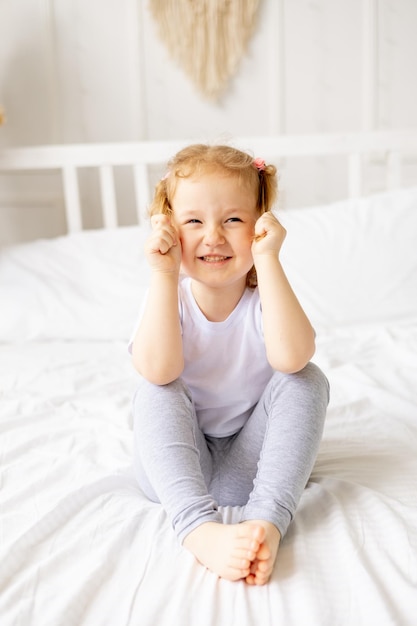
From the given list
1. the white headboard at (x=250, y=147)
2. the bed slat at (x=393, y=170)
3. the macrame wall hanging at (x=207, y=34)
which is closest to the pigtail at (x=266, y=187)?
the white headboard at (x=250, y=147)

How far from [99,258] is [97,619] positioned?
127 cm

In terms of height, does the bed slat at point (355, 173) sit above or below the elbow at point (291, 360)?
above

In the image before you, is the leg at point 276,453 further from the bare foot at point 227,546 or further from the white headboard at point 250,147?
the white headboard at point 250,147

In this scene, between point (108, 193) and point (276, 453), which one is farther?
point (108, 193)

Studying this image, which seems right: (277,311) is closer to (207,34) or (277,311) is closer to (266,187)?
(266,187)

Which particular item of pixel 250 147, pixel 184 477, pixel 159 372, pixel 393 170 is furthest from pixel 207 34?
pixel 184 477

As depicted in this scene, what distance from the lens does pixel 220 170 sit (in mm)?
949

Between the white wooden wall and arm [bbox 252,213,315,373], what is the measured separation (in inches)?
52.0

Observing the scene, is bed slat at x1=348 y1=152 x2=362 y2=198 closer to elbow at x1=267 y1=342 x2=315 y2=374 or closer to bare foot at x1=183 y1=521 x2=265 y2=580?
elbow at x1=267 y1=342 x2=315 y2=374

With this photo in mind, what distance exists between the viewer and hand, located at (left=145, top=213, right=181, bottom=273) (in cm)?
93

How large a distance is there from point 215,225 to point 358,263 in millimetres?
895

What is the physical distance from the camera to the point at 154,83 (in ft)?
7.61

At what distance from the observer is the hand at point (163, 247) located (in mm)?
934

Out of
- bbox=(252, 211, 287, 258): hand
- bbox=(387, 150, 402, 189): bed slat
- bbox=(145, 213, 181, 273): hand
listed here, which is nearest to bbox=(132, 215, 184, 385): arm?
bbox=(145, 213, 181, 273): hand
